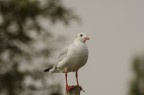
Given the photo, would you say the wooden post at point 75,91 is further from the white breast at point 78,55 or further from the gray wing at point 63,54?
the gray wing at point 63,54

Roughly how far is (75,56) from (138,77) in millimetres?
34145

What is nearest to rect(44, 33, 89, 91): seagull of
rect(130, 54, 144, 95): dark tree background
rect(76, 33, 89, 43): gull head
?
rect(76, 33, 89, 43): gull head

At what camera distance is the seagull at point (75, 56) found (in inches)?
559

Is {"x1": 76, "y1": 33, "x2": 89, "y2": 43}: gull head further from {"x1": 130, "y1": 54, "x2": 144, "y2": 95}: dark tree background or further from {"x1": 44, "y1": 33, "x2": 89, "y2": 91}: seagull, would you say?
{"x1": 130, "y1": 54, "x2": 144, "y2": 95}: dark tree background

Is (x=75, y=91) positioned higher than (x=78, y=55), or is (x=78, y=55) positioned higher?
(x=78, y=55)

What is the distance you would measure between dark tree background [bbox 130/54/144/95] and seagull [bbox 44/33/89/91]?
32096 mm

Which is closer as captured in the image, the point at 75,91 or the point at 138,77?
the point at 75,91

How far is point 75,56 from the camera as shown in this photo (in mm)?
14359

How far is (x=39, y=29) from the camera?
106 ft

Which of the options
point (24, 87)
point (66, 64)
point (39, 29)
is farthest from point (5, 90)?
point (66, 64)

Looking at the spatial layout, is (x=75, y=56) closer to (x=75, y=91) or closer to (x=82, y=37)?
(x=82, y=37)

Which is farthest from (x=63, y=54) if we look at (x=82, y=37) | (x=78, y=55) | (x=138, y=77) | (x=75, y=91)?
(x=138, y=77)

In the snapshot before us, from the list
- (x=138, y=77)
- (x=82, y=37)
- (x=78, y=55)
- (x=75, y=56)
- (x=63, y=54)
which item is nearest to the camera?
(x=78, y=55)

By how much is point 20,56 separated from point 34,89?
4.65 feet
